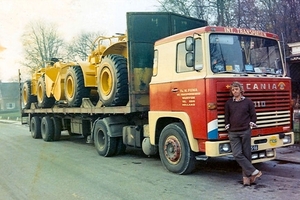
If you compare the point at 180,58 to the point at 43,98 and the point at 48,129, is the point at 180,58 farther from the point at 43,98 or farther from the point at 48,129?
the point at 48,129

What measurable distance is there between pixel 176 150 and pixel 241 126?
1493 millimetres

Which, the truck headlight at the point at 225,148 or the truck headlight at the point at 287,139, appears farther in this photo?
the truck headlight at the point at 287,139

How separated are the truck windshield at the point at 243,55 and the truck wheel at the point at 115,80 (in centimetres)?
283

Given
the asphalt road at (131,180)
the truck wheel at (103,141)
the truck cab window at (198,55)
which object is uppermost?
the truck cab window at (198,55)

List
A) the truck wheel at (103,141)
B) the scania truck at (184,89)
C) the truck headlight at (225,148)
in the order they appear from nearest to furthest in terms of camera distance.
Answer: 1. the truck headlight at (225,148)
2. the scania truck at (184,89)
3. the truck wheel at (103,141)

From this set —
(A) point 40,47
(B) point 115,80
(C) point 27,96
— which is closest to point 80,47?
(A) point 40,47

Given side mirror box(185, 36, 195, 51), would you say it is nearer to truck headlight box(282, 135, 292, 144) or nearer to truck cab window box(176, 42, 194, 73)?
truck cab window box(176, 42, 194, 73)

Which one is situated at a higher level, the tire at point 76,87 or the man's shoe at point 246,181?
the tire at point 76,87

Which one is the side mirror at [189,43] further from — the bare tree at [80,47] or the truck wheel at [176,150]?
the bare tree at [80,47]

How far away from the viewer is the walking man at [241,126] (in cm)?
598

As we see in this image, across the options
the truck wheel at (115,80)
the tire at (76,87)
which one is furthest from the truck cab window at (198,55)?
the tire at (76,87)

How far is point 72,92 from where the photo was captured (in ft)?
36.2

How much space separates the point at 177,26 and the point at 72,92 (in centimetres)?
394

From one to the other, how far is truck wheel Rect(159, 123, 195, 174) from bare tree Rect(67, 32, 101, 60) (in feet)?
129
